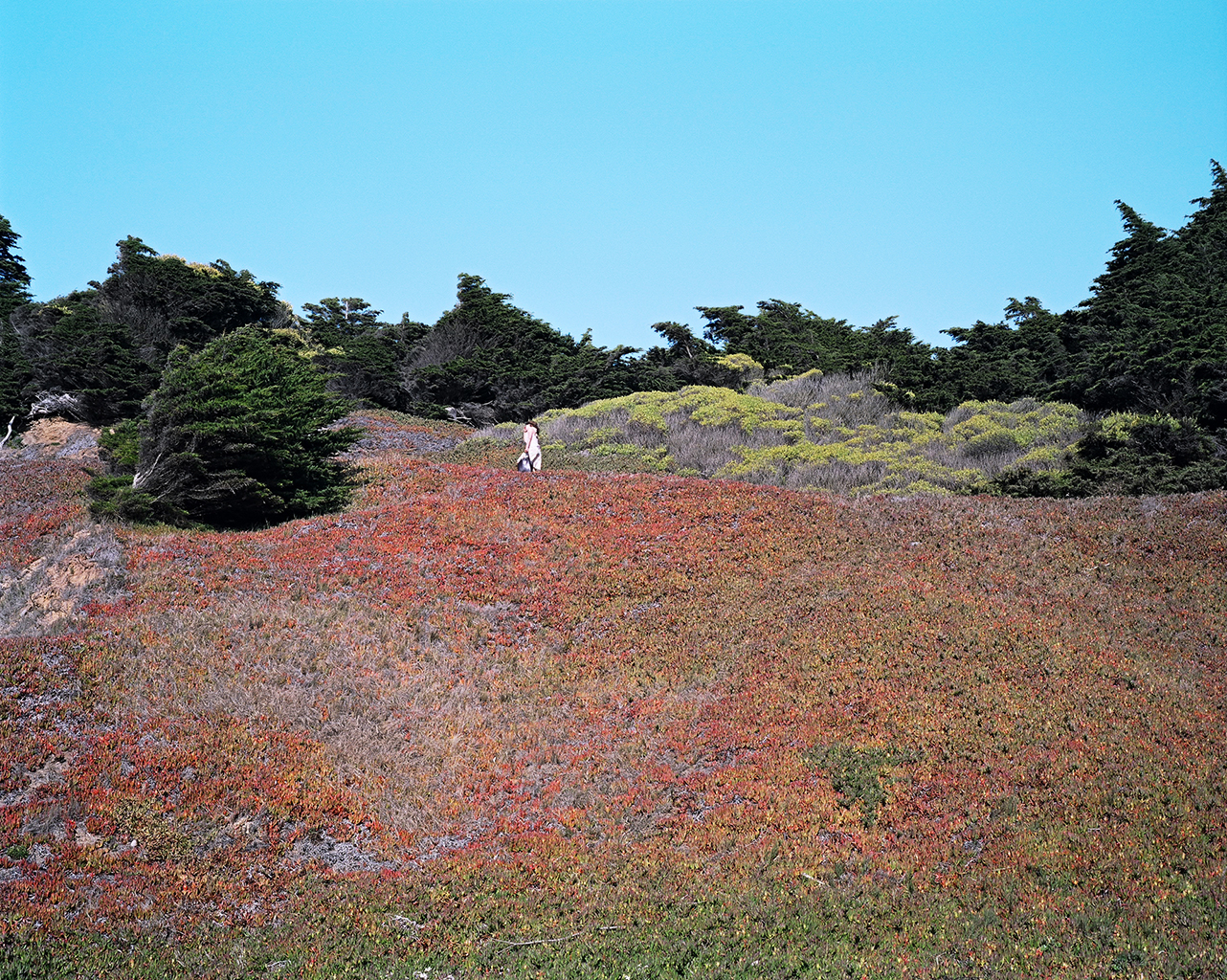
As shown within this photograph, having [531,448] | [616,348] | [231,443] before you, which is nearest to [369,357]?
[616,348]

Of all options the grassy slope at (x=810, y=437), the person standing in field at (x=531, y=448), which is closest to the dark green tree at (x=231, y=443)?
the person standing in field at (x=531, y=448)

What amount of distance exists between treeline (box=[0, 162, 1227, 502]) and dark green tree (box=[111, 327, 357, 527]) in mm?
6048

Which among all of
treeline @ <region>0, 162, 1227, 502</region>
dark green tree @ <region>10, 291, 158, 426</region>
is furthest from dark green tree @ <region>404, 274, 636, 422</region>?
dark green tree @ <region>10, 291, 158, 426</region>

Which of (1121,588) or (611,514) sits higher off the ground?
(611,514)

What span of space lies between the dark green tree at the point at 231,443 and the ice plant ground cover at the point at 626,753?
1.29m

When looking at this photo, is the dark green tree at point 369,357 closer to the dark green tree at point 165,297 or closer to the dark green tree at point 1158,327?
the dark green tree at point 165,297

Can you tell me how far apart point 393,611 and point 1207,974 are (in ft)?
34.6

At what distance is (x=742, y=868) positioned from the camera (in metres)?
8.05

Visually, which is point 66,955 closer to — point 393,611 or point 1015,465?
point 393,611

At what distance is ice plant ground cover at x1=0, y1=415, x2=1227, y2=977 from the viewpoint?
6.98 meters

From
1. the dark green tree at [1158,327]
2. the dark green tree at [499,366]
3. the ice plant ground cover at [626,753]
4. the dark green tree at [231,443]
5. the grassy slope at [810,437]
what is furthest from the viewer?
the dark green tree at [499,366]

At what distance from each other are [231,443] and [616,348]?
77.3 feet

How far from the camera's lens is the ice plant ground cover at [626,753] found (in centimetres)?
698

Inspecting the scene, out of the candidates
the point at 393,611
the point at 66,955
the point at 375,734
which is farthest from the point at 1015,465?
the point at 66,955
